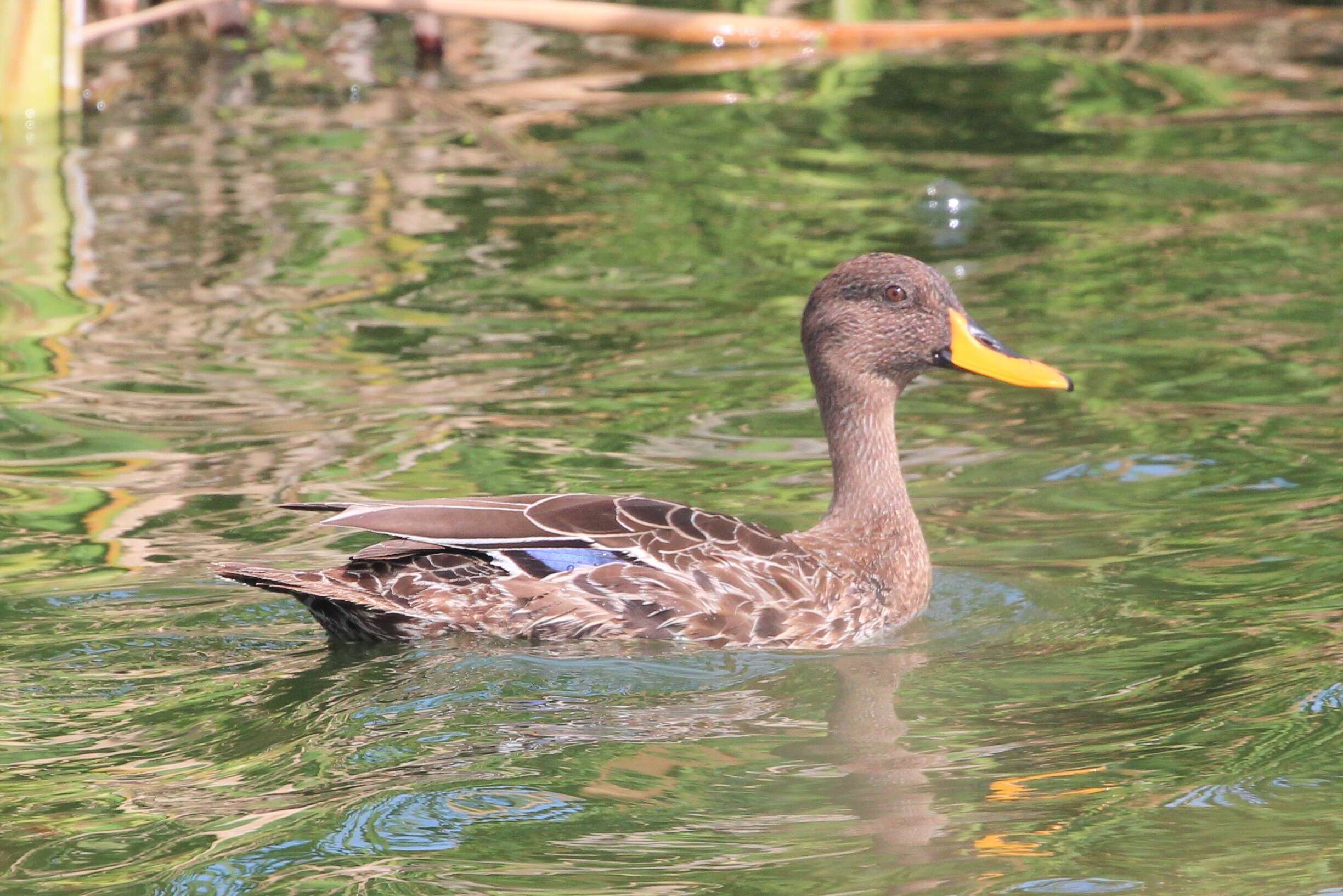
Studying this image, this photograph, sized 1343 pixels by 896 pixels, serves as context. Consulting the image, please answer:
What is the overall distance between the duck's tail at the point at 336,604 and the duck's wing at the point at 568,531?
0.22 m

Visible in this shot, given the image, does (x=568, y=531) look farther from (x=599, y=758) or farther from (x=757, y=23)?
(x=757, y=23)

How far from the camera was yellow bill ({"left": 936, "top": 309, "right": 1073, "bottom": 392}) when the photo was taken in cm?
720

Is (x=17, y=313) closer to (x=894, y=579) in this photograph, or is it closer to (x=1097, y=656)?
(x=894, y=579)

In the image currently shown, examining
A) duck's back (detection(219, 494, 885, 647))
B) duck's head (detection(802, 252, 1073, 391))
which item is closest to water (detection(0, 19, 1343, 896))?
duck's back (detection(219, 494, 885, 647))

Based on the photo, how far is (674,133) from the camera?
576 inches

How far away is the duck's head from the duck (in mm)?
94

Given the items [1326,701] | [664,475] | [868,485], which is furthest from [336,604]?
[1326,701]

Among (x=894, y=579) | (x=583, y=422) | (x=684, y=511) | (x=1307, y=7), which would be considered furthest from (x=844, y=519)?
(x=1307, y=7)

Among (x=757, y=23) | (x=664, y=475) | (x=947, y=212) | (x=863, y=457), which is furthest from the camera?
(x=757, y=23)

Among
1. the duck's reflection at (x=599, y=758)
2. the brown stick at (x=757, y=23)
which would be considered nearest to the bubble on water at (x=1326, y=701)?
the duck's reflection at (x=599, y=758)

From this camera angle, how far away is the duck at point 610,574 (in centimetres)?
630

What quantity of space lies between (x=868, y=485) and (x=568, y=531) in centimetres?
138

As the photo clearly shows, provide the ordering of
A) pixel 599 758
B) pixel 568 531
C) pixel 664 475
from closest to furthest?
pixel 599 758
pixel 568 531
pixel 664 475

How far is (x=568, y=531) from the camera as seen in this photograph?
6406 mm
